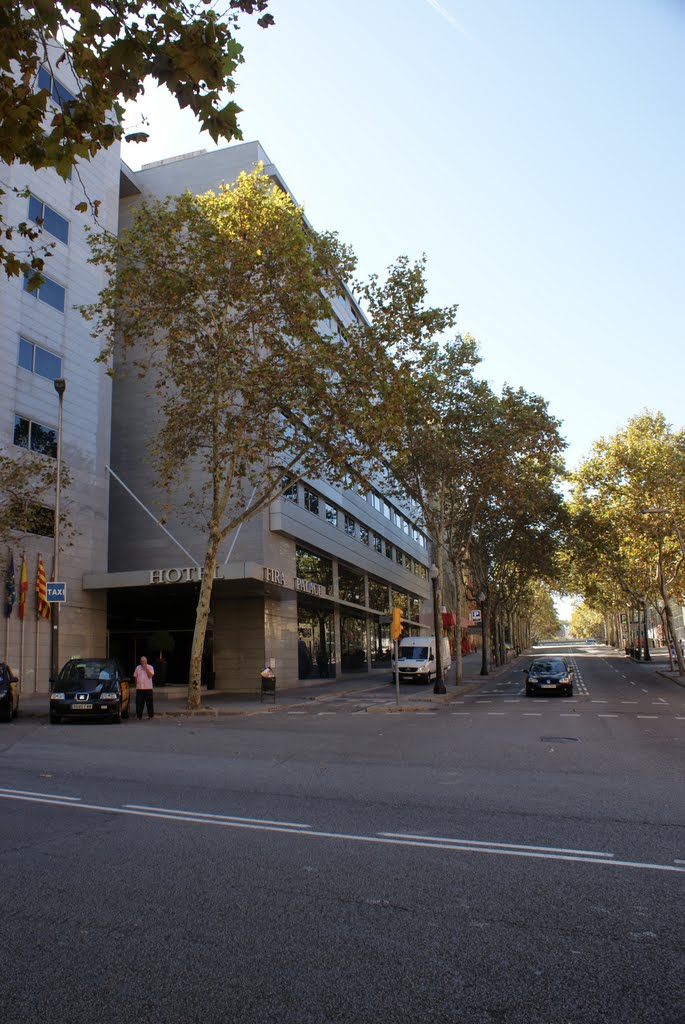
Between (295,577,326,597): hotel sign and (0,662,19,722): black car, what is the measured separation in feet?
46.8

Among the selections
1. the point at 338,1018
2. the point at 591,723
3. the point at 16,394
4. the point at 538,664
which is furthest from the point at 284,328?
the point at 338,1018

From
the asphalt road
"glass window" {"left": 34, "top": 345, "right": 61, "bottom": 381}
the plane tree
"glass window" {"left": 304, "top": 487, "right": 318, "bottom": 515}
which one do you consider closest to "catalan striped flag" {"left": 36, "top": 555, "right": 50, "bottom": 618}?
"glass window" {"left": 34, "top": 345, "right": 61, "bottom": 381}

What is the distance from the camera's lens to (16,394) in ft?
90.5

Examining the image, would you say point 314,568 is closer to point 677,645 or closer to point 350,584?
point 350,584

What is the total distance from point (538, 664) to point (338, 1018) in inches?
1070

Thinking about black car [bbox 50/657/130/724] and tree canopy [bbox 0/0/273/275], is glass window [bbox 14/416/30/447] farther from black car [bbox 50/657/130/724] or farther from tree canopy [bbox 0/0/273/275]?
tree canopy [bbox 0/0/273/275]

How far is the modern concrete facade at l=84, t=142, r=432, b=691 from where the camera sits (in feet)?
106

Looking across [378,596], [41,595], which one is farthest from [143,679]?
[378,596]

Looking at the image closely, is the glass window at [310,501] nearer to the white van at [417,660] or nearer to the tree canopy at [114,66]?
the white van at [417,660]

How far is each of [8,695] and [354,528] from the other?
30.6 metres

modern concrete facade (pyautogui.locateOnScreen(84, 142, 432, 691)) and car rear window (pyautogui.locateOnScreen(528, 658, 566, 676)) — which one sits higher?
modern concrete facade (pyautogui.locateOnScreen(84, 142, 432, 691))

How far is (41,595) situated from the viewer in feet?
90.4

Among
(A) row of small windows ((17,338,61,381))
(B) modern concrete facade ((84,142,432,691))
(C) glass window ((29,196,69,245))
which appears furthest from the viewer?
(B) modern concrete facade ((84,142,432,691))

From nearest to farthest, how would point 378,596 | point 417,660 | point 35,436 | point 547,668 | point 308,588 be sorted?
1. point 547,668
2. point 35,436
3. point 308,588
4. point 417,660
5. point 378,596
